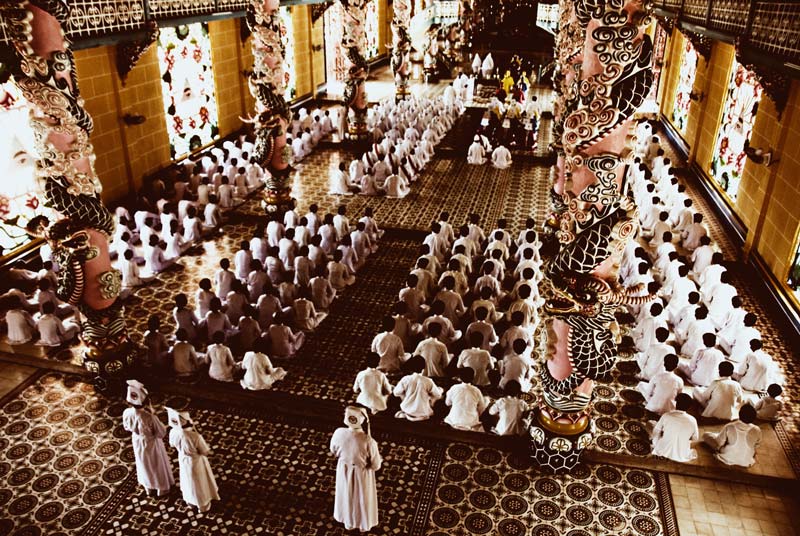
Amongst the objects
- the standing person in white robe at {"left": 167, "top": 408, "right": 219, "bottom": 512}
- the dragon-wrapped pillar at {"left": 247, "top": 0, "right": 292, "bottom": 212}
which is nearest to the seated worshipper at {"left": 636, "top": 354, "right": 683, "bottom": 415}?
the standing person in white robe at {"left": 167, "top": 408, "right": 219, "bottom": 512}

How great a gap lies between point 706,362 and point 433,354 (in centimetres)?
385

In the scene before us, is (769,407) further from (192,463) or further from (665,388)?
(192,463)

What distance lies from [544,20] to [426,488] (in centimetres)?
2677

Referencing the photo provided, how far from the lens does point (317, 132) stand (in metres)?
19.9

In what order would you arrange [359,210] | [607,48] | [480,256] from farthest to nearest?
[359,210]
[480,256]
[607,48]

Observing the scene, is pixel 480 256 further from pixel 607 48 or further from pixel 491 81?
pixel 491 81

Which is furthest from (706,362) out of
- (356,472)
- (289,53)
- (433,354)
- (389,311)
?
(289,53)

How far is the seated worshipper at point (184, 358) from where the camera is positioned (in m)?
9.09

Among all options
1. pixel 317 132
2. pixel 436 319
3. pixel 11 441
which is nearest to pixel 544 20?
pixel 317 132

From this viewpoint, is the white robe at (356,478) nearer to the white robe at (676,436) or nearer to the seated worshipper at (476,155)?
the white robe at (676,436)

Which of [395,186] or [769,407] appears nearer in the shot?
[769,407]

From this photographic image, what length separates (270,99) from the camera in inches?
528

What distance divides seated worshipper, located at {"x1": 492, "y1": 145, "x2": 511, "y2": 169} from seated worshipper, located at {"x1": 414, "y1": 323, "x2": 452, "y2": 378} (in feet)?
31.8

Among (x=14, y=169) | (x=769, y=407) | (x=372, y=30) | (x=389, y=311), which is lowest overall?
(x=389, y=311)
